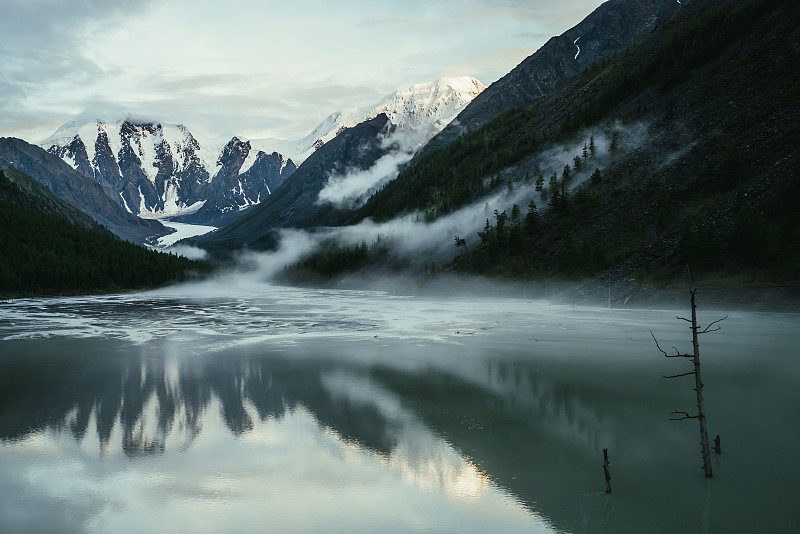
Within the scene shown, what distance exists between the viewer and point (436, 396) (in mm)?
34406

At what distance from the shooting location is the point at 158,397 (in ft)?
114

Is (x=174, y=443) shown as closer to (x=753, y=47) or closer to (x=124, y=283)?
(x=753, y=47)

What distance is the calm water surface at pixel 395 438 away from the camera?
62.1 ft

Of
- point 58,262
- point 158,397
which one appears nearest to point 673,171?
point 158,397

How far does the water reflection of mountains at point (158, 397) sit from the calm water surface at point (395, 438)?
192 millimetres

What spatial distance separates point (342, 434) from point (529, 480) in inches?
381

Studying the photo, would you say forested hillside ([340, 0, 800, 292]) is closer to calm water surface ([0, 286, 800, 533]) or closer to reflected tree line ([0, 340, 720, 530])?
calm water surface ([0, 286, 800, 533])

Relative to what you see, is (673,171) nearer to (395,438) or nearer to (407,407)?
(407,407)

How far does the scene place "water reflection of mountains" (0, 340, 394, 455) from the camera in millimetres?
28141

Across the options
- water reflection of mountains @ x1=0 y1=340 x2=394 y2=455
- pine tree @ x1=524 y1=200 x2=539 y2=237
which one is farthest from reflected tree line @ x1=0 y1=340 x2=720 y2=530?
pine tree @ x1=524 y1=200 x2=539 y2=237

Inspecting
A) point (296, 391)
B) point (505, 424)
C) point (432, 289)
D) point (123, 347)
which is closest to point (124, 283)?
point (432, 289)

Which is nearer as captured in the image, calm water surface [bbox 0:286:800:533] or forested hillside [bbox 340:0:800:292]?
calm water surface [bbox 0:286:800:533]

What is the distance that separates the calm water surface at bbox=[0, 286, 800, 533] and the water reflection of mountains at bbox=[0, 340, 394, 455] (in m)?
0.19

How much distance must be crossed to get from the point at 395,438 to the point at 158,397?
16.6 meters
